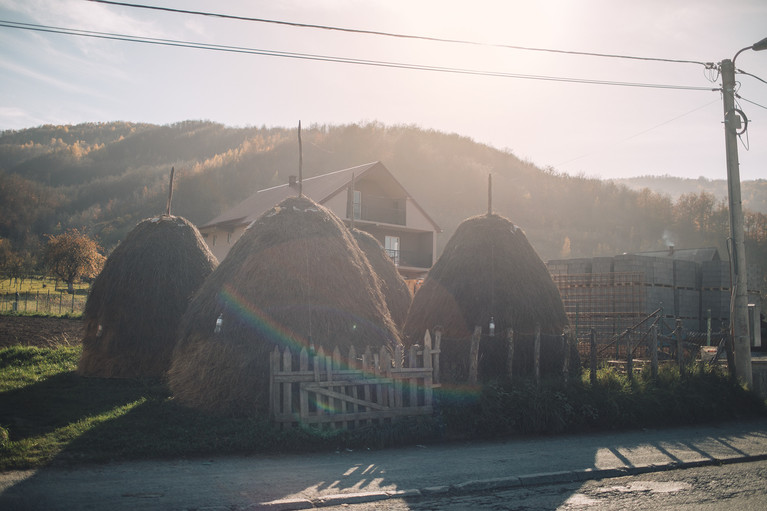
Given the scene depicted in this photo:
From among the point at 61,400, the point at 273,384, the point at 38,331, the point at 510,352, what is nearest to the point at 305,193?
the point at 38,331

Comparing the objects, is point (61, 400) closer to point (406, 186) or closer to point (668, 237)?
point (406, 186)

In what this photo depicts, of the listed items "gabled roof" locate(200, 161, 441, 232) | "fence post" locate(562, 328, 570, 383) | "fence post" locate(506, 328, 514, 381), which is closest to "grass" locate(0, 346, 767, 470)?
"fence post" locate(562, 328, 570, 383)

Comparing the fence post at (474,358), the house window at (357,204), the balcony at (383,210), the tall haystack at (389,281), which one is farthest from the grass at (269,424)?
the balcony at (383,210)

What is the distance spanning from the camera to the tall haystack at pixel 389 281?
19.1 m

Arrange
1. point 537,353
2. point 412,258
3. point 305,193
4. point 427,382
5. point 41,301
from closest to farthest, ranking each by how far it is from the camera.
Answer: point 427,382 → point 537,353 → point 41,301 → point 305,193 → point 412,258

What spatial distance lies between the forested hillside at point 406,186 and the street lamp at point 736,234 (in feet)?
167

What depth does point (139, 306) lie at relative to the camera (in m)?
15.5

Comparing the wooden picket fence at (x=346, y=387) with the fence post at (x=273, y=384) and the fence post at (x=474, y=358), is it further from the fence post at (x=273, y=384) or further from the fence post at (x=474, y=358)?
the fence post at (x=474, y=358)

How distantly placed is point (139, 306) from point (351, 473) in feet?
30.8

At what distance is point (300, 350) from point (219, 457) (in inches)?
108

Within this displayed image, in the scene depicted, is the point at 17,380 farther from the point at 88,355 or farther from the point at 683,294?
the point at 683,294

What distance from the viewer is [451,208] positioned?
7369 centimetres

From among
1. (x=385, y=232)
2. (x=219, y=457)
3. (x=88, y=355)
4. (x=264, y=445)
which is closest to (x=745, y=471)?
(x=264, y=445)

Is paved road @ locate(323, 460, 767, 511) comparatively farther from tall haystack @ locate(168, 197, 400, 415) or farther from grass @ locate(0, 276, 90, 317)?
grass @ locate(0, 276, 90, 317)
